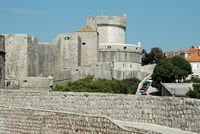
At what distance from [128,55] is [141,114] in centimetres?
3584

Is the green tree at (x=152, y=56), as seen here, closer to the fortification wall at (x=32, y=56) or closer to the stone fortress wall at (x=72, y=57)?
the stone fortress wall at (x=72, y=57)

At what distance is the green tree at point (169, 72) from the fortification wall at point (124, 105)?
1030 inches

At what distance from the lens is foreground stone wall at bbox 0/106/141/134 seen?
912 cm

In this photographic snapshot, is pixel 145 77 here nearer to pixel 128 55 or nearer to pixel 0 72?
pixel 128 55

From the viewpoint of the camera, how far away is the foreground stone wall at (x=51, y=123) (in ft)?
29.9

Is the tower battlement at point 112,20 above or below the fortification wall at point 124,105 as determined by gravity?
above

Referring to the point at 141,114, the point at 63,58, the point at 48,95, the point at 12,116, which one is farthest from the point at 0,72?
the point at 63,58

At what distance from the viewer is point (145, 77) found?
1848 inches

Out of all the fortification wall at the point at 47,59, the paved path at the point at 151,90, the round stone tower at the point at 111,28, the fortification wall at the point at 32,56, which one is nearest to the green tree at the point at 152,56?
the round stone tower at the point at 111,28

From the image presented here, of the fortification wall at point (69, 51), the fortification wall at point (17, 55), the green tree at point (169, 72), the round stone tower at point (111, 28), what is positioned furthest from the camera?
the round stone tower at point (111, 28)

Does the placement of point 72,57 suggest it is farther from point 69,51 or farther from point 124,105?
point 124,105

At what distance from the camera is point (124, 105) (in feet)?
36.7

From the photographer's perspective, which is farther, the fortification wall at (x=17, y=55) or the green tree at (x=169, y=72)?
the green tree at (x=169, y=72)

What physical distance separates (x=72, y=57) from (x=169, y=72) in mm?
8448
